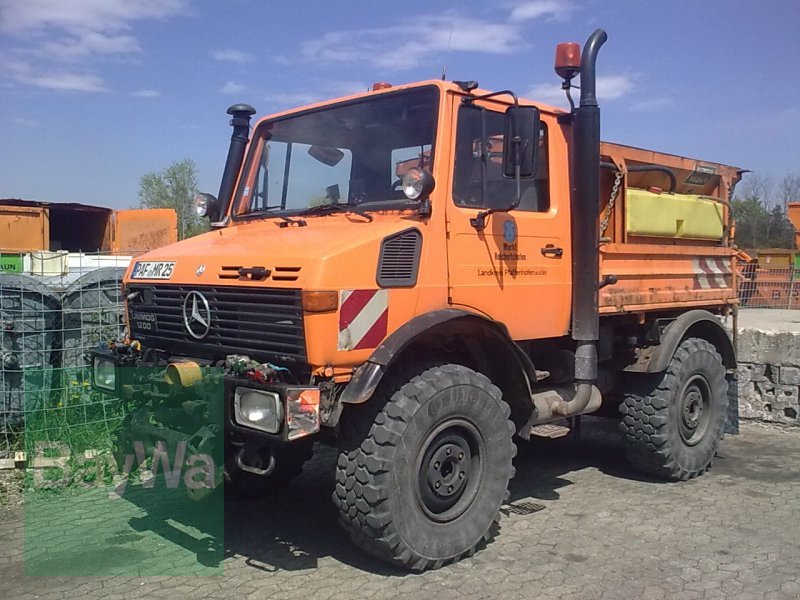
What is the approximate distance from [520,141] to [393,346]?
1.47 m

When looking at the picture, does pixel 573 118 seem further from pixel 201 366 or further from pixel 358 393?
pixel 201 366

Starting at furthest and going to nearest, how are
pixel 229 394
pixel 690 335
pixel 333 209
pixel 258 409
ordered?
1. pixel 690 335
2. pixel 333 209
3. pixel 229 394
4. pixel 258 409

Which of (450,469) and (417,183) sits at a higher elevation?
(417,183)

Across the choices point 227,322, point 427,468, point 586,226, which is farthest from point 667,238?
point 227,322

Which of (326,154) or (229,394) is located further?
(326,154)

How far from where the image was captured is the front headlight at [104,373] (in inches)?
187

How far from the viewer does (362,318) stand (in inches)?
155

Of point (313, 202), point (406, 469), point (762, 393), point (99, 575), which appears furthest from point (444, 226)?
point (762, 393)

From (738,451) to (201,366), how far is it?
5.40 meters

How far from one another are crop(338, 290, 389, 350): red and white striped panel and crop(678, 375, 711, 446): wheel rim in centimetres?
328

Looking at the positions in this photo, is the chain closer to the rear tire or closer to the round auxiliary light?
the rear tire

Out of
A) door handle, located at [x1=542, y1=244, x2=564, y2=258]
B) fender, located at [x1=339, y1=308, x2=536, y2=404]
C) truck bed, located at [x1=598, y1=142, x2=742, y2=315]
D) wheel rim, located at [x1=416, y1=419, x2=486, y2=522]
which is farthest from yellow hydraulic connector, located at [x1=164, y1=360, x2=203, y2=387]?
truck bed, located at [x1=598, y1=142, x2=742, y2=315]

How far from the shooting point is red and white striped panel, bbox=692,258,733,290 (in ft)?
21.6

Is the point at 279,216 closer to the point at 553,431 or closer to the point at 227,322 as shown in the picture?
the point at 227,322
